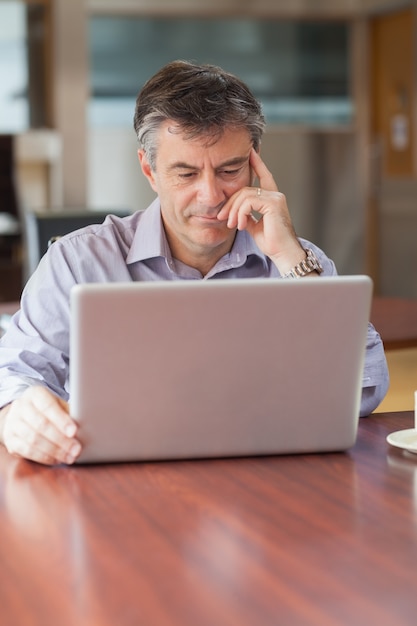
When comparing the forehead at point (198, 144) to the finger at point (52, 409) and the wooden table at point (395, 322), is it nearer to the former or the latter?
the finger at point (52, 409)

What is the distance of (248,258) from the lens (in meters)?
2.10

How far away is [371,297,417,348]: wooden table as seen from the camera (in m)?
2.72

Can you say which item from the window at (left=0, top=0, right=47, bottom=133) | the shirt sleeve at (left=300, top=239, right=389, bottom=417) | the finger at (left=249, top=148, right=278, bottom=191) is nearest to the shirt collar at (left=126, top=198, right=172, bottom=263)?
the finger at (left=249, top=148, right=278, bottom=191)

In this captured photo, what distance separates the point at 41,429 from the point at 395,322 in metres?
1.75

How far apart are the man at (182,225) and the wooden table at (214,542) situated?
344 mm

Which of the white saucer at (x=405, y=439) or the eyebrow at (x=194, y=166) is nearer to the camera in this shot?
the white saucer at (x=405, y=439)

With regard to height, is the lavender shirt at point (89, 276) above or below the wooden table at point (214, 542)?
above

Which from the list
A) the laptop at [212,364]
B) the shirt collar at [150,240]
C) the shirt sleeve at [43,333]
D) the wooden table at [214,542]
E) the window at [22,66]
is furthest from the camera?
the window at [22,66]

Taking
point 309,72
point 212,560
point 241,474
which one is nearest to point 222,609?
point 212,560

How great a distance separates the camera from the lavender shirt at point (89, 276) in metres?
1.80

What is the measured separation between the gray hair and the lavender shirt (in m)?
0.20

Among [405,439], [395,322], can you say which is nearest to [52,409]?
[405,439]

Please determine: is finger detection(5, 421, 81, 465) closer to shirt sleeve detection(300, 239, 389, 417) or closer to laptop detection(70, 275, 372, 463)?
laptop detection(70, 275, 372, 463)

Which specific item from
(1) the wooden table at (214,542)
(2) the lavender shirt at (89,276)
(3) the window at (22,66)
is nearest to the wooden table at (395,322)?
(2) the lavender shirt at (89,276)
